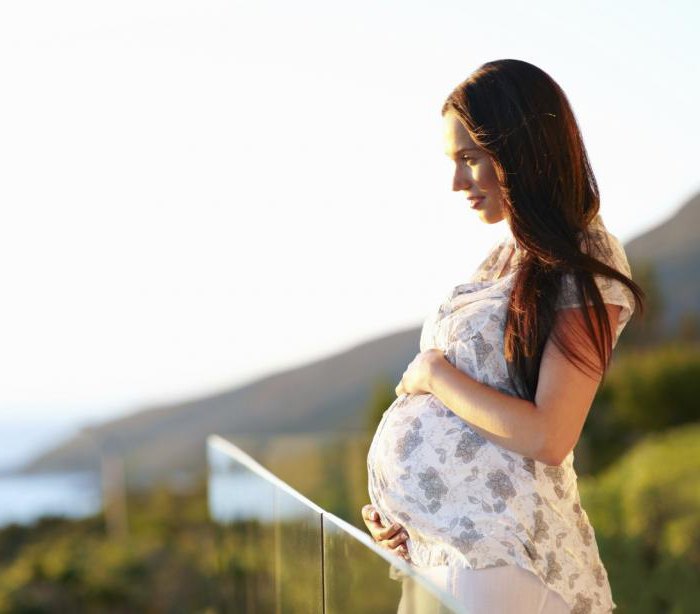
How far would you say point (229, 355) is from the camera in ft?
74.0

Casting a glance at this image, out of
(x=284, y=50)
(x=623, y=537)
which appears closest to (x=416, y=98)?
(x=284, y=50)

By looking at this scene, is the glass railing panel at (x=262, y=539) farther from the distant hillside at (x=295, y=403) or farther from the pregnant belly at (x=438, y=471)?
the distant hillside at (x=295, y=403)

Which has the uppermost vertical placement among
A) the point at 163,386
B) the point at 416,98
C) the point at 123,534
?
the point at 416,98

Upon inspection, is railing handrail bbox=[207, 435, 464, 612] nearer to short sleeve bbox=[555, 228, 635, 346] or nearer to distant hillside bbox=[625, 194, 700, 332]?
short sleeve bbox=[555, 228, 635, 346]

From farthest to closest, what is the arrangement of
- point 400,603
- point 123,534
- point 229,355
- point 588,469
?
point 229,355
point 123,534
point 588,469
point 400,603

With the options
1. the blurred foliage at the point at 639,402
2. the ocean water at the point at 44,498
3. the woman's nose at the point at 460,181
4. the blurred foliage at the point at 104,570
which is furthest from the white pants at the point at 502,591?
the ocean water at the point at 44,498

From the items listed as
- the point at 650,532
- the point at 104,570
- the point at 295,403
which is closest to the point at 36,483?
the point at 295,403

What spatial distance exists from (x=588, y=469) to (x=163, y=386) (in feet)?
36.7

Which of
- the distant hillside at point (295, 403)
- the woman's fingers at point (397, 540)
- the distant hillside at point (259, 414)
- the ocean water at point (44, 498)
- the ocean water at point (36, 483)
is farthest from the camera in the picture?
the distant hillside at point (259, 414)

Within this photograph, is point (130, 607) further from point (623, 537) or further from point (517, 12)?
point (517, 12)

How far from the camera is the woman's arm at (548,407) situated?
2.26 meters

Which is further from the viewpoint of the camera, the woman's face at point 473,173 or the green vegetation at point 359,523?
the green vegetation at point 359,523

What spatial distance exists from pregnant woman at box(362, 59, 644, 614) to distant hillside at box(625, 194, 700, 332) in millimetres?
14900

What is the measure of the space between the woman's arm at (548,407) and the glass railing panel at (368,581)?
29 cm
